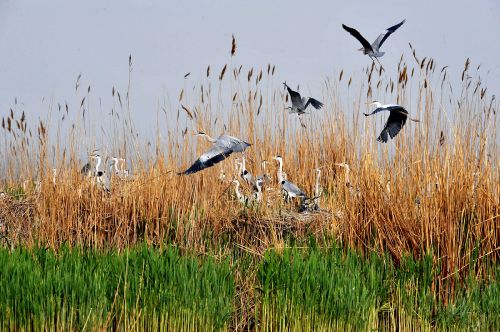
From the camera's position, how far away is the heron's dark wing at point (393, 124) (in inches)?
183

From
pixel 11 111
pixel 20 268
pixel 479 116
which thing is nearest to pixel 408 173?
pixel 479 116

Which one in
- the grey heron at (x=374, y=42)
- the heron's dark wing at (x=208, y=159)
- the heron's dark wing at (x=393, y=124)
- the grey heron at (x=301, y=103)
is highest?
the grey heron at (x=374, y=42)

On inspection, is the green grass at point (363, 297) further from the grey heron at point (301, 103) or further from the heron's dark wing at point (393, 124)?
the grey heron at point (301, 103)

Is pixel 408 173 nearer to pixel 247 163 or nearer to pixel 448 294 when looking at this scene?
pixel 448 294

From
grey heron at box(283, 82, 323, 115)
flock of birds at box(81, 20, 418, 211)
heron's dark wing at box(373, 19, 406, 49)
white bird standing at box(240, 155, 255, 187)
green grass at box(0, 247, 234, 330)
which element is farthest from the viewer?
grey heron at box(283, 82, 323, 115)

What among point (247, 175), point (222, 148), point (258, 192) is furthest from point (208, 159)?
point (247, 175)

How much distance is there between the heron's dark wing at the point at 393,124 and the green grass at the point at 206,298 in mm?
1171

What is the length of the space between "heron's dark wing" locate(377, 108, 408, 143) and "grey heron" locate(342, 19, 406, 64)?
537 millimetres

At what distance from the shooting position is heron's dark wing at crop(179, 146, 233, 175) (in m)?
4.16

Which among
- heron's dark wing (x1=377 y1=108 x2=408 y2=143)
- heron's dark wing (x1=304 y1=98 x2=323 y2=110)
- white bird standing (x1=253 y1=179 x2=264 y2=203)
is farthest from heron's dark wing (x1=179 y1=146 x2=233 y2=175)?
Answer: heron's dark wing (x1=304 y1=98 x2=323 y2=110)

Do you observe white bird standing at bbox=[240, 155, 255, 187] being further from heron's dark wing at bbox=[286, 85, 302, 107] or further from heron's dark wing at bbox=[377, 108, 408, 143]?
heron's dark wing at bbox=[377, 108, 408, 143]

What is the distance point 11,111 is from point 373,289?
4724mm

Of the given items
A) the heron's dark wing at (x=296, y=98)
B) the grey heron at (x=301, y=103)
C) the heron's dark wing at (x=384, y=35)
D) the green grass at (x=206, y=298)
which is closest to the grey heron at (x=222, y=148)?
the green grass at (x=206, y=298)

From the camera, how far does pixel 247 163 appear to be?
7.68 metres
